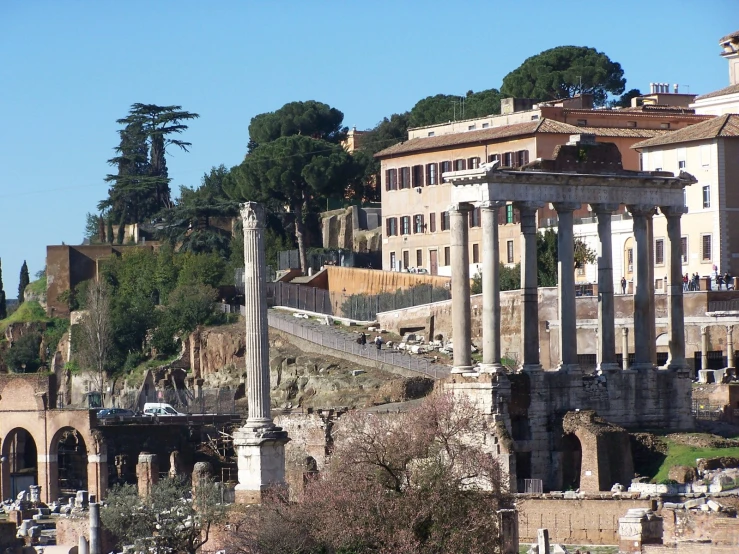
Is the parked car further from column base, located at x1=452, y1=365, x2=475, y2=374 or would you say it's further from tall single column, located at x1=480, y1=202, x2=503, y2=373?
tall single column, located at x1=480, y1=202, x2=503, y2=373

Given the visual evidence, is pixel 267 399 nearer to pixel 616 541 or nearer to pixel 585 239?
pixel 616 541

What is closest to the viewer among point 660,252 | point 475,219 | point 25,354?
point 660,252

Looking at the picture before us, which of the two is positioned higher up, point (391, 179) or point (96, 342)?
point (391, 179)

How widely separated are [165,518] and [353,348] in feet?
79.2

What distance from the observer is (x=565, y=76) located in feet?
317

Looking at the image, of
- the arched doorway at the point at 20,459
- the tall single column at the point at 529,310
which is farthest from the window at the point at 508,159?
the tall single column at the point at 529,310

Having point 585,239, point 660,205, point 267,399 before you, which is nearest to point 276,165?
point 585,239

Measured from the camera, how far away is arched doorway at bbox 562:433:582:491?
51544 millimetres

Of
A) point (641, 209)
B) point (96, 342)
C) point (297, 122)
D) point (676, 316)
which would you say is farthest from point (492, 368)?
point (297, 122)

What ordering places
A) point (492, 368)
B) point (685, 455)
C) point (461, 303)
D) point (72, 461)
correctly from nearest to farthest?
point (685, 455) < point (492, 368) < point (461, 303) < point (72, 461)

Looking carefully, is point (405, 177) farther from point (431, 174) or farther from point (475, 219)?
point (475, 219)

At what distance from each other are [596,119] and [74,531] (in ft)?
122

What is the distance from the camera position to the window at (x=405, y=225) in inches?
3295

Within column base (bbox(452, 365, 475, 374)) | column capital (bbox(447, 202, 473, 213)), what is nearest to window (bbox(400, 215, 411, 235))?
column capital (bbox(447, 202, 473, 213))
